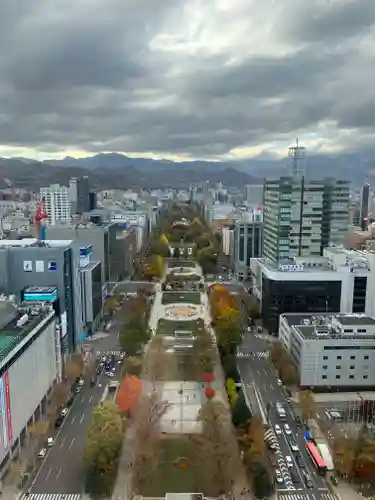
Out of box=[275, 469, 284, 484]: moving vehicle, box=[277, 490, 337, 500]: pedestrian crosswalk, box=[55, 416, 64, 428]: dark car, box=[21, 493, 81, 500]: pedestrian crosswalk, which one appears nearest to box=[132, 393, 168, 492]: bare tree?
box=[21, 493, 81, 500]: pedestrian crosswalk

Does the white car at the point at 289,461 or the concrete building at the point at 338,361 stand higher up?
the concrete building at the point at 338,361

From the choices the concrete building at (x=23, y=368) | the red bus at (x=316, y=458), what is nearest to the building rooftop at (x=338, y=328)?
the red bus at (x=316, y=458)

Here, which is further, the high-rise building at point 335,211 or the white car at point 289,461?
the high-rise building at point 335,211

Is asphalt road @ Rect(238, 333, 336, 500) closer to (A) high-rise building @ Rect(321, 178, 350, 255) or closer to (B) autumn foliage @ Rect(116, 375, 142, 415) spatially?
(B) autumn foliage @ Rect(116, 375, 142, 415)

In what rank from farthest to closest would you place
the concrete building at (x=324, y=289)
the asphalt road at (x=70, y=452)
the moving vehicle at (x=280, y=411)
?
1. the concrete building at (x=324, y=289)
2. the moving vehicle at (x=280, y=411)
3. the asphalt road at (x=70, y=452)

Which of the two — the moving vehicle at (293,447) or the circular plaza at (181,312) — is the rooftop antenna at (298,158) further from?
the moving vehicle at (293,447)

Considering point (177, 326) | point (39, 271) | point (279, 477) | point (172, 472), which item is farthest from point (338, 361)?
point (39, 271)
